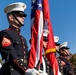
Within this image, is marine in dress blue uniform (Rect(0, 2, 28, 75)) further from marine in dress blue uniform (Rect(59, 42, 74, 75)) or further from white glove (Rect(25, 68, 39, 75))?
marine in dress blue uniform (Rect(59, 42, 74, 75))

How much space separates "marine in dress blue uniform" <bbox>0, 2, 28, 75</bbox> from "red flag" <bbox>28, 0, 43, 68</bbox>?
0.13m

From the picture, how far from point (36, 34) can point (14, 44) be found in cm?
52

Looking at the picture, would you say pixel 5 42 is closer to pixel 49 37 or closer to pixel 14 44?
pixel 14 44

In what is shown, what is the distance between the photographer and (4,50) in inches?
228

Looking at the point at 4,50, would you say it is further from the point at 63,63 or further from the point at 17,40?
the point at 63,63

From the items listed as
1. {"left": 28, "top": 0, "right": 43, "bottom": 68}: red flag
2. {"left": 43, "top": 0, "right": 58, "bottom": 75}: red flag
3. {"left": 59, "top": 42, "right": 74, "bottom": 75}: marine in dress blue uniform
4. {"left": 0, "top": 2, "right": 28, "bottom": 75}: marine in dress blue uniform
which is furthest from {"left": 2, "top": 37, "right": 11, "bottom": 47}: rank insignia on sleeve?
{"left": 59, "top": 42, "right": 74, "bottom": 75}: marine in dress blue uniform

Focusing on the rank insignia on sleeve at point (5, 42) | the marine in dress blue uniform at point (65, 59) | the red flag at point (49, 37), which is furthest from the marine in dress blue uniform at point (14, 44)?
the marine in dress blue uniform at point (65, 59)

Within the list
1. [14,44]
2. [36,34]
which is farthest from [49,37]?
[14,44]

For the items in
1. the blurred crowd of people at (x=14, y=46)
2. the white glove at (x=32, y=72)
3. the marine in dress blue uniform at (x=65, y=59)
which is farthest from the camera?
the marine in dress blue uniform at (x=65, y=59)

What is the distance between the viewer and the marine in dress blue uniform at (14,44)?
18.8ft

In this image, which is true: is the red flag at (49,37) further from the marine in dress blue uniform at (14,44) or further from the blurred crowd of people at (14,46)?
the marine in dress blue uniform at (14,44)

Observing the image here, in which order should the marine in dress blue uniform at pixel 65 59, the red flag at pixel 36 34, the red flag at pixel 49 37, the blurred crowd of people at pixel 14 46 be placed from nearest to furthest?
1. the blurred crowd of people at pixel 14 46
2. the red flag at pixel 36 34
3. the red flag at pixel 49 37
4. the marine in dress blue uniform at pixel 65 59

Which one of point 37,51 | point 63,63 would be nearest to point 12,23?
point 37,51

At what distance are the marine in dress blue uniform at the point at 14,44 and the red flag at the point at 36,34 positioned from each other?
0.44 feet
